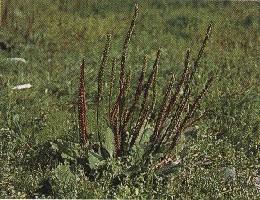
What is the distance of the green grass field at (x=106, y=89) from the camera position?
5.65m

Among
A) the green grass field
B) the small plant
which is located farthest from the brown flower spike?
the green grass field

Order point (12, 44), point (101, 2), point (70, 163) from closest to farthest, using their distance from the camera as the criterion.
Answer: point (70, 163) → point (12, 44) → point (101, 2)

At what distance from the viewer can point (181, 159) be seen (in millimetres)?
6109

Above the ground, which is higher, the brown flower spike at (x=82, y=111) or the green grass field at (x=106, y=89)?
the brown flower spike at (x=82, y=111)

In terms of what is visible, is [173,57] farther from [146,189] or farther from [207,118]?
[146,189]

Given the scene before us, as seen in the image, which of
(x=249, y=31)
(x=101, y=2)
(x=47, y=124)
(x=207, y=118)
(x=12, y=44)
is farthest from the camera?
(x=101, y=2)

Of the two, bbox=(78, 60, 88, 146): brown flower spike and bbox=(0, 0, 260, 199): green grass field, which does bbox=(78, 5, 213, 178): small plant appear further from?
bbox=(0, 0, 260, 199): green grass field

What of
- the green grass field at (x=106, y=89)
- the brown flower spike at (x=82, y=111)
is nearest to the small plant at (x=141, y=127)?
the brown flower spike at (x=82, y=111)

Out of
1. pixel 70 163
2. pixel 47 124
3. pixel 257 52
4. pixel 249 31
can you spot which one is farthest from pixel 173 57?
pixel 70 163

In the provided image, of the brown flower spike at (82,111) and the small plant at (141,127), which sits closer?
the brown flower spike at (82,111)

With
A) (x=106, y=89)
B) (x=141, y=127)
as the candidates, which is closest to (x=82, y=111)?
(x=141, y=127)

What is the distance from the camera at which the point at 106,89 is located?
8.55 m

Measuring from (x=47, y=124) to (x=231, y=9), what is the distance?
8.25 meters

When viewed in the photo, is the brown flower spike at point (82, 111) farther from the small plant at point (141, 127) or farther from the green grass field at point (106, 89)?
the green grass field at point (106, 89)
